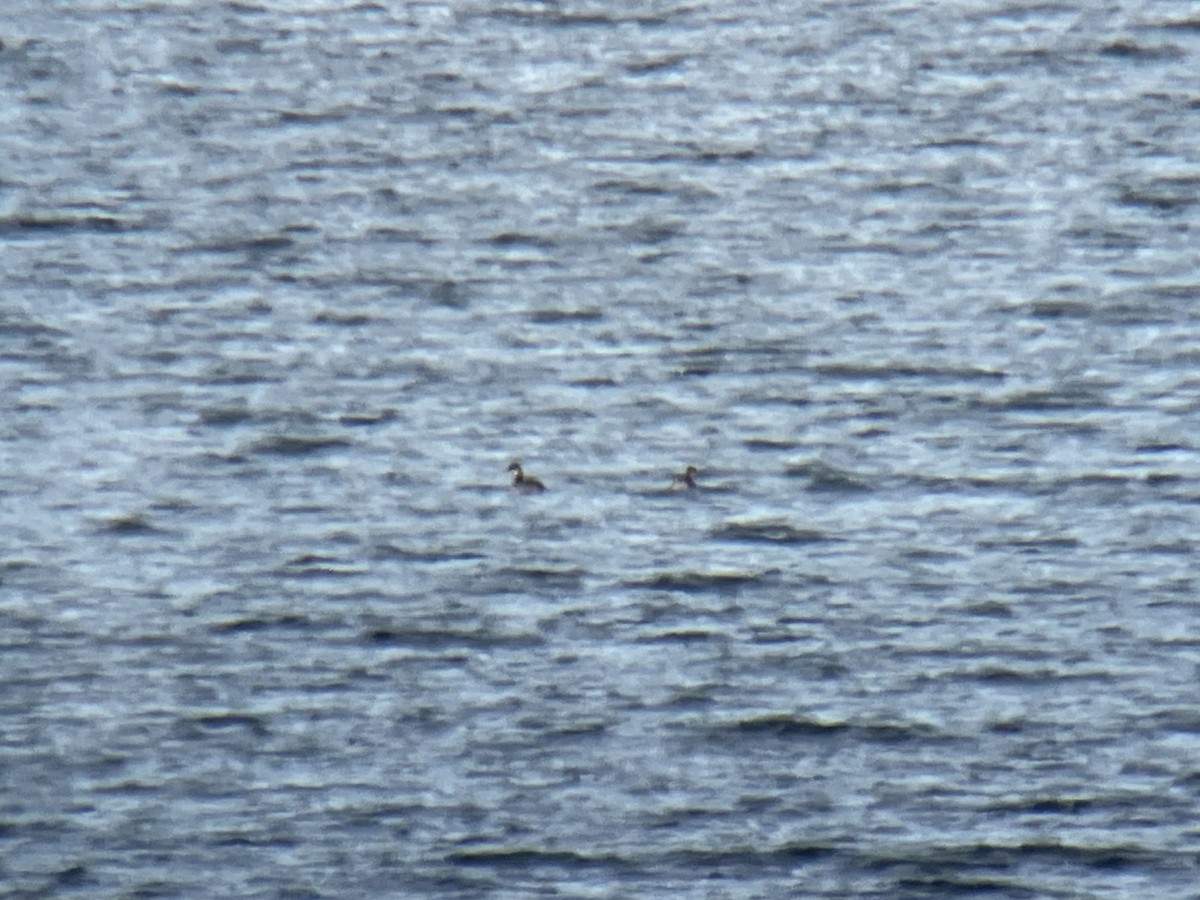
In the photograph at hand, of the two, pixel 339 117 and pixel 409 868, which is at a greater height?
pixel 339 117

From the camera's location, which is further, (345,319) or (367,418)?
(345,319)

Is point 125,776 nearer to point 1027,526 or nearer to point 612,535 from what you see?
point 612,535

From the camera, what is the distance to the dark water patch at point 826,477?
11.5 metres

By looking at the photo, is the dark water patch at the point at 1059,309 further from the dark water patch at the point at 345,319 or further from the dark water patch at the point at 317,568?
the dark water patch at the point at 317,568

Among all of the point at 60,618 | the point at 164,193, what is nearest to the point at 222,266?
the point at 164,193

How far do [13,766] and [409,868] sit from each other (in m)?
1.60

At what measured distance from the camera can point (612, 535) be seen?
1131 cm

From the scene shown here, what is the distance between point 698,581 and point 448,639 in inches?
42.0

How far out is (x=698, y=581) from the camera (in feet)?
36.2

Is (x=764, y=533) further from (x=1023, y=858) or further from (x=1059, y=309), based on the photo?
(x=1023, y=858)

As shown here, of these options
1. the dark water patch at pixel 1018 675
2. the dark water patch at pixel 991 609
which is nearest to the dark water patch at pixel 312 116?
the dark water patch at pixel 991 609

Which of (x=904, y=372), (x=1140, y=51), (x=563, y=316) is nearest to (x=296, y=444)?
(x=563, y=316)

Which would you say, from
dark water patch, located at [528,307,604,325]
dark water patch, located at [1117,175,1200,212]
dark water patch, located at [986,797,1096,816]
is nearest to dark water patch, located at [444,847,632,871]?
dark water patch, located at [986,797,1096,816]

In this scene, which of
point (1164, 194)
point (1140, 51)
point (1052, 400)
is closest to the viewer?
point (1052, 400)
